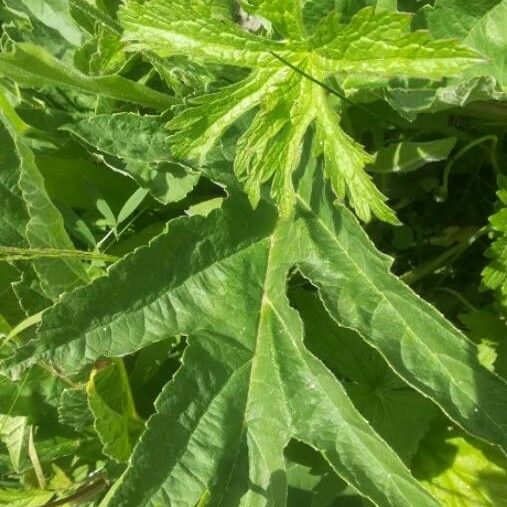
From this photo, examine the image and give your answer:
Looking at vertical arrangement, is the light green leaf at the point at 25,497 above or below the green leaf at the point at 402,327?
below

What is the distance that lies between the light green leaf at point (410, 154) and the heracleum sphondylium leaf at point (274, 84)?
0.96 ft

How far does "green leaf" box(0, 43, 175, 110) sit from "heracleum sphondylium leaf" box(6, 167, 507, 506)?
0.28 metres

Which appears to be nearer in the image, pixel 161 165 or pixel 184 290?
pixel 184 290

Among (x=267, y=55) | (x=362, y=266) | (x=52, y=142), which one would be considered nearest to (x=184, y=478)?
(x=362, y=266)

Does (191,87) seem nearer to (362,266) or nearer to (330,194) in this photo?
(330,194)

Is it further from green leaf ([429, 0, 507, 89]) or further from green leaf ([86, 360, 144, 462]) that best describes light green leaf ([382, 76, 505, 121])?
green leaf ([86, 360, 144, 462])

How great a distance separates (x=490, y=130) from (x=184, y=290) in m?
0.76

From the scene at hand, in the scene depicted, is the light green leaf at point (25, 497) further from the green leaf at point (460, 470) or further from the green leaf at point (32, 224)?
the green leaf at point (460, 470)

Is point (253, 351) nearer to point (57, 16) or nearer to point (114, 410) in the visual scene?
point (114, 410)

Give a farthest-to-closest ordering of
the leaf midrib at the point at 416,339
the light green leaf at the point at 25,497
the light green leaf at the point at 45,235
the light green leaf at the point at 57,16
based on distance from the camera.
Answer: the light green leaf at the point at 57,16, the light green leaf at the point at 25,497, the light green leaf at the point at 45,235, the leaf midrib at the point at 416,339

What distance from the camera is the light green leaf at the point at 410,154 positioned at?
1600mm

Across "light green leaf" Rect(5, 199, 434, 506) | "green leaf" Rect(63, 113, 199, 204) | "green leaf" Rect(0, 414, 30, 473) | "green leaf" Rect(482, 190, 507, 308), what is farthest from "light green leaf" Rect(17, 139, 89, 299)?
"green leaf" Rect(482, 190, 507, 308)

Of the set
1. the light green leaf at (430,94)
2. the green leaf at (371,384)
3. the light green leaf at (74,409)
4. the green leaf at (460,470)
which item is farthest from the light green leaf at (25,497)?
the light green leaf at (430,94)

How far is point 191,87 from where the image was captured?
1.62 metres
